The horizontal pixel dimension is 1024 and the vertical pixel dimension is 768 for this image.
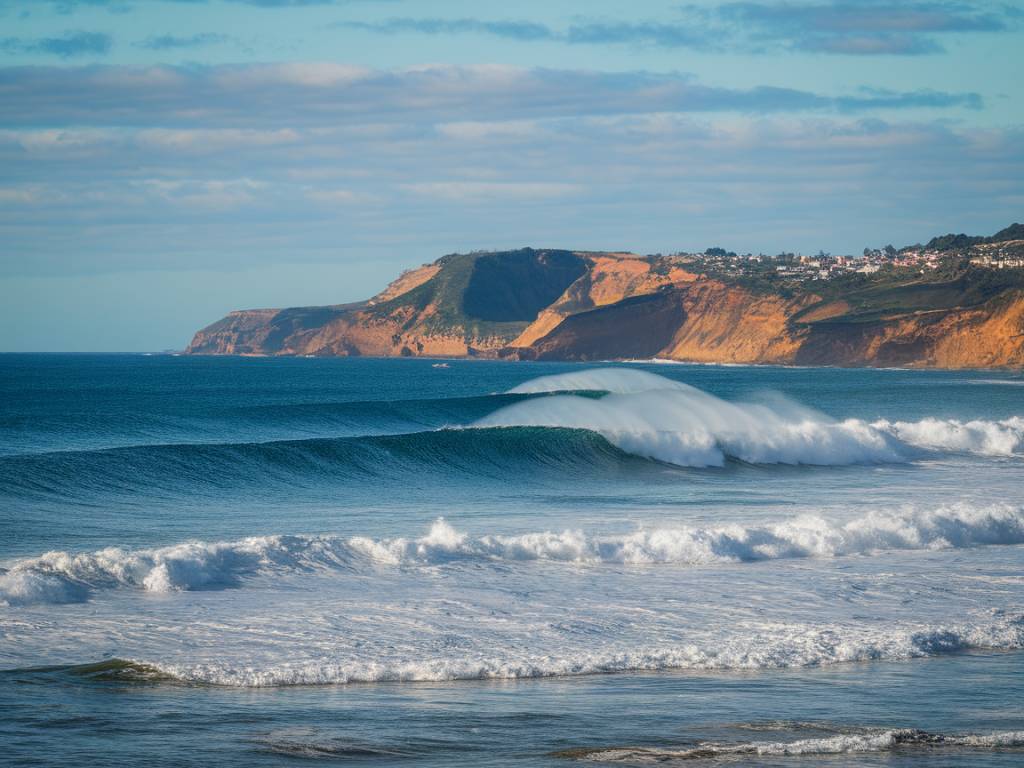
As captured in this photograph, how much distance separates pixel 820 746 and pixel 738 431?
2270 cm

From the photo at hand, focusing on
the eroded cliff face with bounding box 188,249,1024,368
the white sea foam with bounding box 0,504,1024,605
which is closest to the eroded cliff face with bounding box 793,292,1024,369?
the eroded cliff face with bounding box 188,249,1024,368

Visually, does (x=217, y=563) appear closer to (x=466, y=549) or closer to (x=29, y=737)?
(x=466, y=549)

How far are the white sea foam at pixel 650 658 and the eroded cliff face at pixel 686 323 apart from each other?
335 ft

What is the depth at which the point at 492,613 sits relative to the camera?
11641 millimetres

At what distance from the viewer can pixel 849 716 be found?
833 centimetres

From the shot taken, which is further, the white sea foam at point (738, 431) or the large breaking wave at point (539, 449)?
the white sea foam at point (738, 431)

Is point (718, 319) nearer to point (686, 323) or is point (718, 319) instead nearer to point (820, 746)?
point (686, 323)

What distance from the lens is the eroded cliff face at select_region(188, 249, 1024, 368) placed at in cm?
11488

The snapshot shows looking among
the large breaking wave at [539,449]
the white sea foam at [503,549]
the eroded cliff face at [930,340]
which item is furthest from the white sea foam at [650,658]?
the eroded cliff face at [930,340]

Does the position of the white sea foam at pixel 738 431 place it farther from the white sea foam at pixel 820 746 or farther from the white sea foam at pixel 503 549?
the white sea foam at pixel 820 746

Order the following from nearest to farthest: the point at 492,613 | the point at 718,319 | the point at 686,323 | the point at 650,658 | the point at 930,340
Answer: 1. the point at 650,658
2. the point at 492,613
3. the point at 930,340
4. the point at 718,319
5. the point at 686,323

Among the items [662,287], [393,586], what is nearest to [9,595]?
[393,586]

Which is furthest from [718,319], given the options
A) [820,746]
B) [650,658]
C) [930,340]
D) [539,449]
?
[820,746]

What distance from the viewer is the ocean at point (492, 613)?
309 inches
